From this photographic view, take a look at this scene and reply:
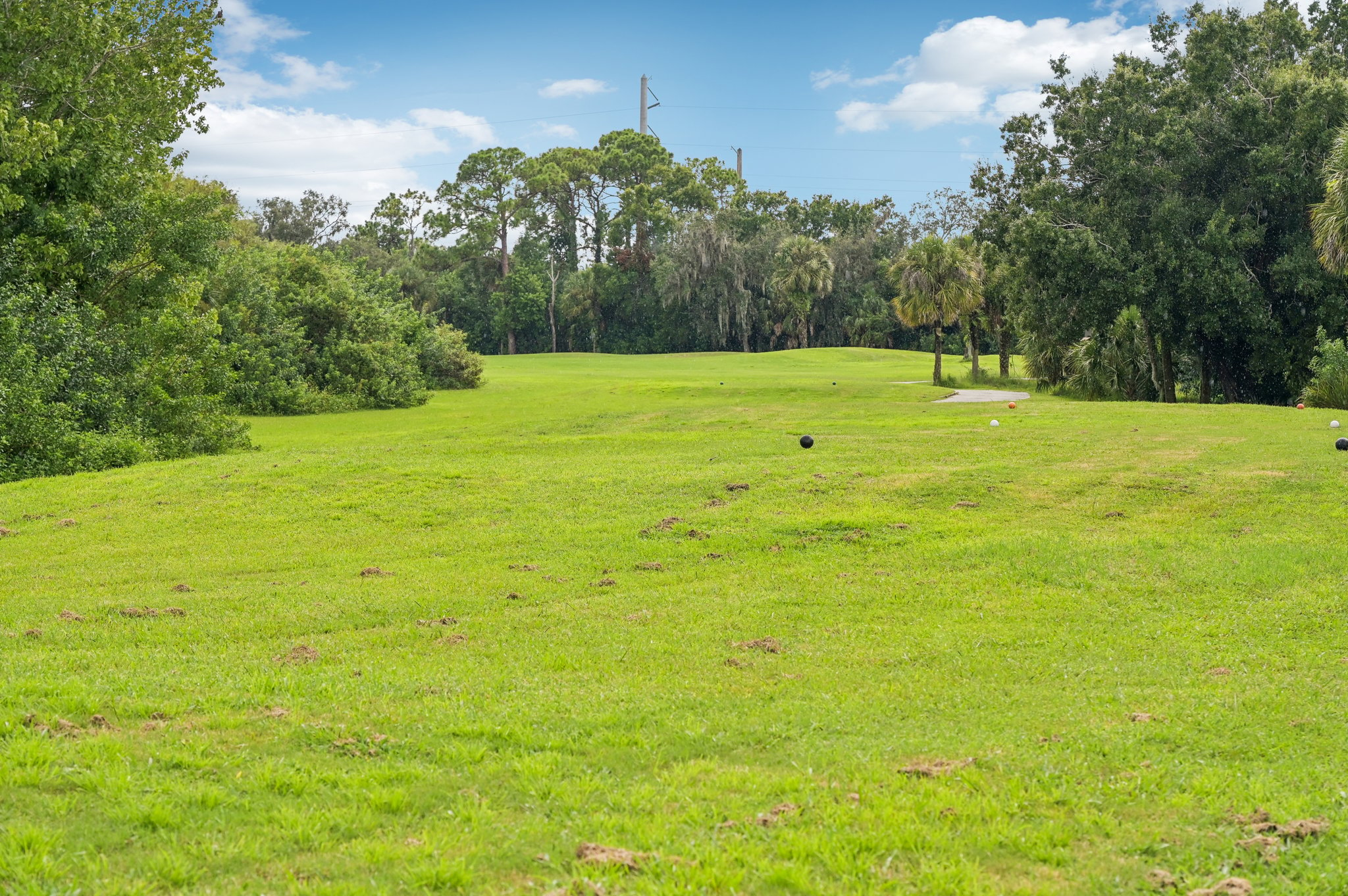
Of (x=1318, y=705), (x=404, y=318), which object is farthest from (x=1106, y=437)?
(x=404, y=318)

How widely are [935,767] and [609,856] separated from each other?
2.04m

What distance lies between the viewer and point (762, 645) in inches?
333

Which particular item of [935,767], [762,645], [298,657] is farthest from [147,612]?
[935,767]

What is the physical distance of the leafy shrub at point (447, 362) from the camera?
145 ft

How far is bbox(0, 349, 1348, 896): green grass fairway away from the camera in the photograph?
4.59 meters

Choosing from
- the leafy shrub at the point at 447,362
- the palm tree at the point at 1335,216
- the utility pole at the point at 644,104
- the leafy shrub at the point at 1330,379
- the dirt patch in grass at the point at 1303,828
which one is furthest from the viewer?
the utility pole at the point at 644,104

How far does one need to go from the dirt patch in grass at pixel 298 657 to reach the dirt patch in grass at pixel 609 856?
4.03 m

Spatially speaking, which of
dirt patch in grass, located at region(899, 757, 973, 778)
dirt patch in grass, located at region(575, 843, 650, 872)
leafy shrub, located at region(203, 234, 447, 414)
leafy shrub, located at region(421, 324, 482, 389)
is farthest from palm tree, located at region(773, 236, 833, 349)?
dirt patch in grass, located at region(575, 843, 650, 872)

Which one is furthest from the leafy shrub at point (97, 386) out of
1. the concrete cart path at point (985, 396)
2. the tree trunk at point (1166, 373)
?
the tree trunk at point (1166, 373)

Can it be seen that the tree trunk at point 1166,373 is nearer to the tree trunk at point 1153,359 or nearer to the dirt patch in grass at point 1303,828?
the tree trunk at point 1153,359

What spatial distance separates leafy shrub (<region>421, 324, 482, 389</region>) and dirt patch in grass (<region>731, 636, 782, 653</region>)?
3697cm

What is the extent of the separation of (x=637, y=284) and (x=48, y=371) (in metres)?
72.4

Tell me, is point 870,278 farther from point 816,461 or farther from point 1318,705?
point 1318,705

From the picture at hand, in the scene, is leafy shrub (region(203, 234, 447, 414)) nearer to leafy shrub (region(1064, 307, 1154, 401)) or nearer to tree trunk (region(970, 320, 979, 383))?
leafy shrub (region(1064, 307, 1154, 401))
